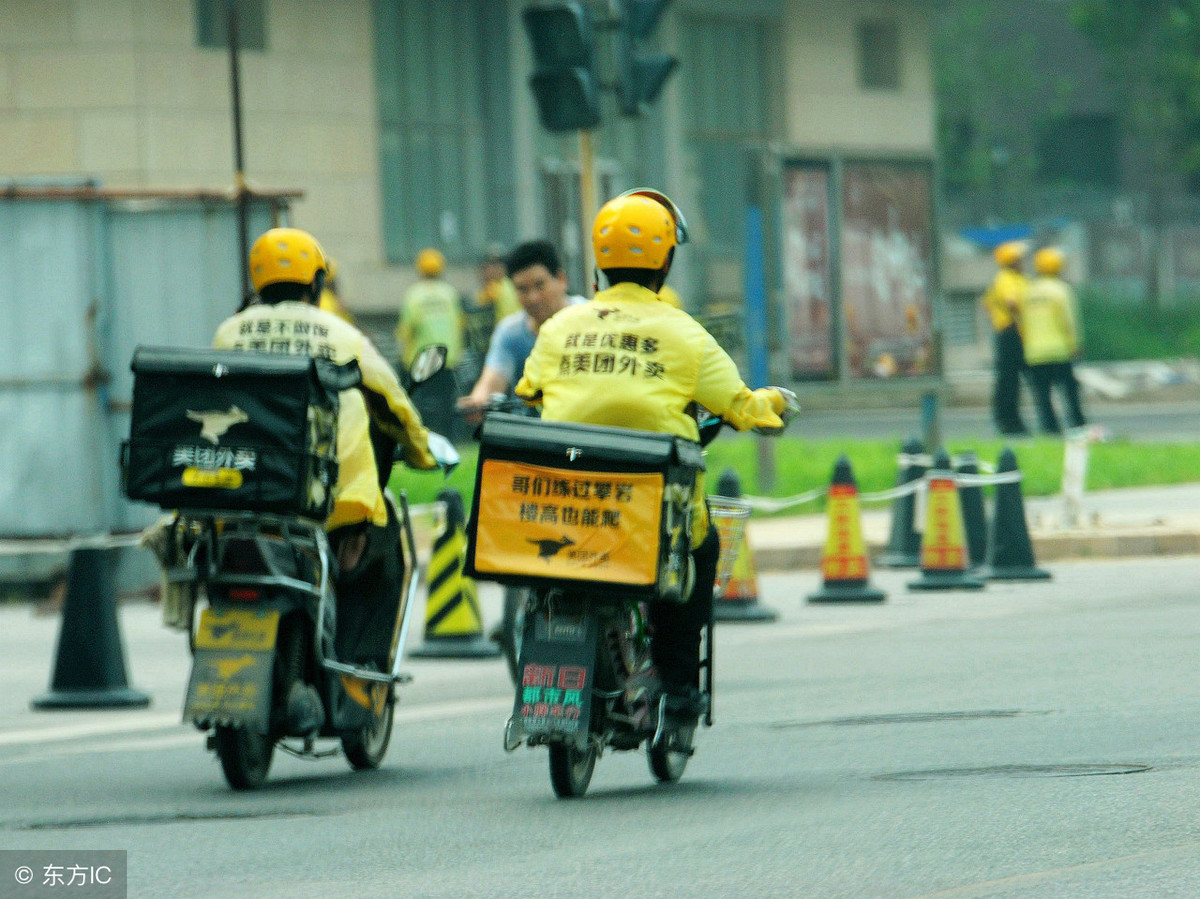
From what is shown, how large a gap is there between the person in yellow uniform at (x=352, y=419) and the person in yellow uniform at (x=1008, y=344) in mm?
16081

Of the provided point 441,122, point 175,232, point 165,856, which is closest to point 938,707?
point 165,856

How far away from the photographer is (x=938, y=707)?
Answer: 29.4ft

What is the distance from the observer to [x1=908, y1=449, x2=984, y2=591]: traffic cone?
44.2 feet

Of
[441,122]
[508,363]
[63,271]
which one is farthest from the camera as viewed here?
[441,122]

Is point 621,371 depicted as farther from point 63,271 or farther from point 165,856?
point 63,271

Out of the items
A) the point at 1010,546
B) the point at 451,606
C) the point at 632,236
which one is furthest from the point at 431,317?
the point at 632,236

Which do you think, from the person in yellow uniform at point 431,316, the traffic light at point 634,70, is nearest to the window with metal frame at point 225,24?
the person in yellow uniform at point 431,316

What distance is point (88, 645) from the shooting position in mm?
10477

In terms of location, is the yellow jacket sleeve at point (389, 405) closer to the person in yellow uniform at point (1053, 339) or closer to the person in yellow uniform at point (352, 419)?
the person in yellow uniform at point (352, 419)

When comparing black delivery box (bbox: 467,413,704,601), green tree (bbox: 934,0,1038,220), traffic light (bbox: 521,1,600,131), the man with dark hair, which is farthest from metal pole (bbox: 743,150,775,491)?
green tree (bbox: 934,0,1038,220)

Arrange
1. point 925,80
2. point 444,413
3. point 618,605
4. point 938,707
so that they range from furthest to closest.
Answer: point 925,80, point 444,413, point 938,707, point 618,605

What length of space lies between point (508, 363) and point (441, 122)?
21.0 metres

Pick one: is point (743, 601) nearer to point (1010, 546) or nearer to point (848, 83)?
point (1010, 546)

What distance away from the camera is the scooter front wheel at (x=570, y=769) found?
7.02 metres
